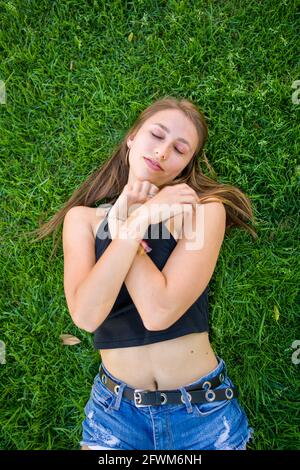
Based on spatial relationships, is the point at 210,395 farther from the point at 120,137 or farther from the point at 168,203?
the point at 120,137

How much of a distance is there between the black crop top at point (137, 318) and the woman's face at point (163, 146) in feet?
1.07

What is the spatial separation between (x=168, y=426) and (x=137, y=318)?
66 cm

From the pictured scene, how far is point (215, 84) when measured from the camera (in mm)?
3758

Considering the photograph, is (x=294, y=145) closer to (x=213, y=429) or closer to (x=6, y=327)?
(x=213, y=429)

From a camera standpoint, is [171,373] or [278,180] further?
[278,180]

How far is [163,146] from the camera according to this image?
9.84 feet

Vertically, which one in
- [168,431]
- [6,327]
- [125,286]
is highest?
[125,286]

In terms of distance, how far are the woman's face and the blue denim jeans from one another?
49.9 inches

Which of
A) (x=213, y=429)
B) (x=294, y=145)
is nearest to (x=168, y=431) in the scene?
(x=213, y=429)

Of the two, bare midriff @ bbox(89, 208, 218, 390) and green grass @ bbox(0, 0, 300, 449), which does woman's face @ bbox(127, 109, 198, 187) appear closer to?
bare midriff @ bbox(89, 208, 218, 390)

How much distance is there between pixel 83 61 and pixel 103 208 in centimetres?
130

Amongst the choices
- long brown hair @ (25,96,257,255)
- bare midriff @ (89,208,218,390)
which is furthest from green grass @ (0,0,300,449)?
bare midriff @ (89,208,218,390)
